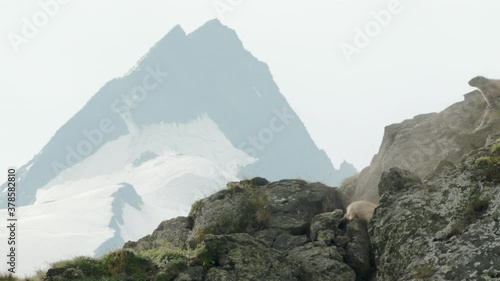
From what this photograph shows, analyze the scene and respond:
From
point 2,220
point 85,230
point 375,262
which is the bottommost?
point 375,262

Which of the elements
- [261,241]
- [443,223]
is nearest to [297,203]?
[261,241]

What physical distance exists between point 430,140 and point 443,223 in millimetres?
8291

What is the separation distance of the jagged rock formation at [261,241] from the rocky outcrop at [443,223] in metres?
1.53

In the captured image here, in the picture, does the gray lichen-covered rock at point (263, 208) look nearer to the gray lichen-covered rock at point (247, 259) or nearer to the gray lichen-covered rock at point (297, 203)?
the gray lichen-covered rock at point (297, 203)

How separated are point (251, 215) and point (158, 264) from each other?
484 centimetres

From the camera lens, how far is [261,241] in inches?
692

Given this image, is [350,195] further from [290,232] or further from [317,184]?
[290,232]

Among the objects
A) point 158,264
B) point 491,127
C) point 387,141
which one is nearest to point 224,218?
point 158,264

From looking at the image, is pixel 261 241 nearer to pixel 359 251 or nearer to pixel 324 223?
pixel 324 223

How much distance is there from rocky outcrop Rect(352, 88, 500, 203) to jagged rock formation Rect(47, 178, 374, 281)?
1.98 meters

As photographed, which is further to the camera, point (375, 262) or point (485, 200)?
point (375, 262)

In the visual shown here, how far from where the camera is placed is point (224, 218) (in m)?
20.7

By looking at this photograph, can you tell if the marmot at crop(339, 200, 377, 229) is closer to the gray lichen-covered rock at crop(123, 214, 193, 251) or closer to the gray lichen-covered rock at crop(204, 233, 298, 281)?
the gray lichen-covered rock at crop(204, 233, 298, 281)

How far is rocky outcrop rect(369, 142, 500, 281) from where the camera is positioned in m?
13.6
